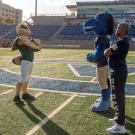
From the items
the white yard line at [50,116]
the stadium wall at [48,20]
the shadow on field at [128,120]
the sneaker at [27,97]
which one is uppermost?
the stadium wall at [48,20]

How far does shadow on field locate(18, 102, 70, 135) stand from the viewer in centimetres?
618

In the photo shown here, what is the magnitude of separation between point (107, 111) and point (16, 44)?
272 cm

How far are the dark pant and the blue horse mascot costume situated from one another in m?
1.36

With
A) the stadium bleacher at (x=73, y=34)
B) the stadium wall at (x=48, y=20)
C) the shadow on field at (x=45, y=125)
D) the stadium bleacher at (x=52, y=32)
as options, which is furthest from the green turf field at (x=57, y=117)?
the stadium wall at (x=48, y=20)

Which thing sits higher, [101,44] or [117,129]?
[101,44]

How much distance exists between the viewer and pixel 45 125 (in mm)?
6578

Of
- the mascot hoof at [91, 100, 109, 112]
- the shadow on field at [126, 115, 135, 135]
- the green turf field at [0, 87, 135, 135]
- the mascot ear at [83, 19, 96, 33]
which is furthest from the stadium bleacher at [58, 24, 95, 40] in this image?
the shadow on field at [126, 115, 135, 135]

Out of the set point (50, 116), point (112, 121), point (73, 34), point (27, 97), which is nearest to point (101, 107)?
point (112, 121)

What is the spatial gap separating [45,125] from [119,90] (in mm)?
1520

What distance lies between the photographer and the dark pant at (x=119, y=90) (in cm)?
620

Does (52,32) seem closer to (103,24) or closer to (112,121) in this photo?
(103,24)

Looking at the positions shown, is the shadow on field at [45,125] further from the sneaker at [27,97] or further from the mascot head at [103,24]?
the mascot head at [103,24]

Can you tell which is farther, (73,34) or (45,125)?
(73,34)

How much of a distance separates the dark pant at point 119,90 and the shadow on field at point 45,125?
1008mm
